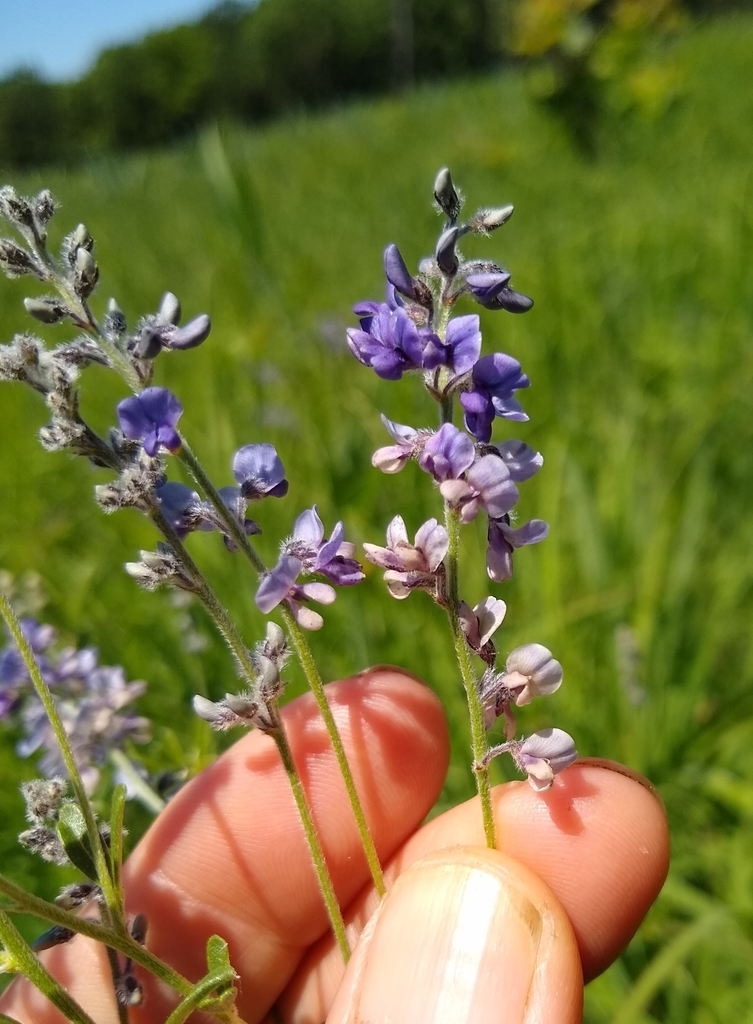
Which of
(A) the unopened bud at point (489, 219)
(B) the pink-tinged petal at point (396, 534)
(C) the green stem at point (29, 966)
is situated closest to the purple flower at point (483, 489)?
(B) the pink-tinged petal at point (396, 534)

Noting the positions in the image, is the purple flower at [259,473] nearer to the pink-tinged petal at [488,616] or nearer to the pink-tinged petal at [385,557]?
the pink-tinged petal at [385,557]

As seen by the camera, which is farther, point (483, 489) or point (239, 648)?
point (239, 648)

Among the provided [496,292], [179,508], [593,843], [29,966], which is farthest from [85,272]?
[593,843]

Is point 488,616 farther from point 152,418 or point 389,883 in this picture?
point 389,883

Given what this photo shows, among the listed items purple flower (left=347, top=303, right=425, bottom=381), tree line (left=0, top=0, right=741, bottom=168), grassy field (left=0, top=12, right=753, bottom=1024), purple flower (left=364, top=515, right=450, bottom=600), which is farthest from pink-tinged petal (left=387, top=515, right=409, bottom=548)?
tree line (left=0, top=0, right=741, bottom=168)

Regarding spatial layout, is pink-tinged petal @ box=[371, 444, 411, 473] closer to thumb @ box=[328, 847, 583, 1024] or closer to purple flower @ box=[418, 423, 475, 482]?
purple flower @ box=[418, 423, 475, 482]

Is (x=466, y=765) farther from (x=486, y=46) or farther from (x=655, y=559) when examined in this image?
(x=486, y=46)

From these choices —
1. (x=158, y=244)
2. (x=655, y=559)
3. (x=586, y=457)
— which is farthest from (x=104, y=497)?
(x=158, y=244)
